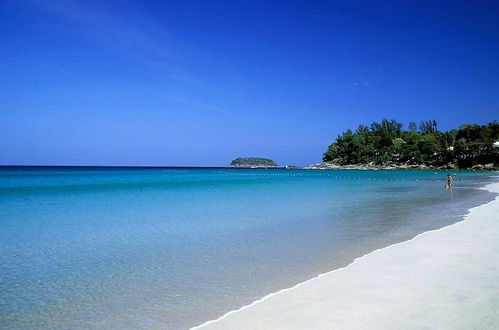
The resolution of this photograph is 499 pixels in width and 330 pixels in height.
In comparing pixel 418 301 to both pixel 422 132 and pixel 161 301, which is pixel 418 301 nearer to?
pixel 161 301

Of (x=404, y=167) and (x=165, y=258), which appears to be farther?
(x=404, y=167)

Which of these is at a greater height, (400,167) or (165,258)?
(400,167)

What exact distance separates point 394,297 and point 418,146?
126037 mm

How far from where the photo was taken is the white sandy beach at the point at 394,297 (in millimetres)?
4180

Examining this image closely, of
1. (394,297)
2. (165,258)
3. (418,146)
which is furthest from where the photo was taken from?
(418,146)

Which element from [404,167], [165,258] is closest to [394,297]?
[165,258]

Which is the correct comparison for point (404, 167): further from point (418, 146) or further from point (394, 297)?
point (394, 297)

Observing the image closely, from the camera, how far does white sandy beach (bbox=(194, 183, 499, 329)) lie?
165 inches

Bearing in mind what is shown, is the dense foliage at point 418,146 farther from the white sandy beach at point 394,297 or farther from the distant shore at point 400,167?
the white sandy beach at point 394,297

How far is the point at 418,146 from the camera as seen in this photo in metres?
118

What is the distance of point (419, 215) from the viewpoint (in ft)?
46.9

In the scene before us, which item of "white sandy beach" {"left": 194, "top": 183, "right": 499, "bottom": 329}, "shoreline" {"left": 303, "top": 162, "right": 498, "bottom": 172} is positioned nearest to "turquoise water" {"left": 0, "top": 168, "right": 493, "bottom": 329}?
"white sandy beach" {"left": 194, "top": 183, "right": 499, "bottom": 329}

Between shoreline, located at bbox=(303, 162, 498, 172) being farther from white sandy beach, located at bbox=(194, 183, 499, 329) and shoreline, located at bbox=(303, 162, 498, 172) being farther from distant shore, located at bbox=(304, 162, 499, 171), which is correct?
white sandy beach, located at bbox=(194, 183, 499, 329)

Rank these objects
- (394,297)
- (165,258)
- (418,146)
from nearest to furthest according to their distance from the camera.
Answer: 1. (394,297)
2. (165,258)
3. (418,146)
